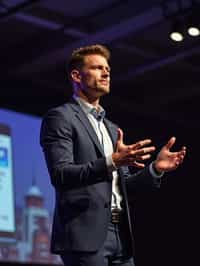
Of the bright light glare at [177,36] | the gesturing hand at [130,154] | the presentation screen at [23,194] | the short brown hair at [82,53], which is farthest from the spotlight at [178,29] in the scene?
the gesturing hand at [130,154]

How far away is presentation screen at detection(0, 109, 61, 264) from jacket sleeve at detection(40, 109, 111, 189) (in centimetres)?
325

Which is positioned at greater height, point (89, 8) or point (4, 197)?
point (89, 8)

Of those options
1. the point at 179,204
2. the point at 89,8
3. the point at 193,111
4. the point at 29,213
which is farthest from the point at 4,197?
the point at 193,111

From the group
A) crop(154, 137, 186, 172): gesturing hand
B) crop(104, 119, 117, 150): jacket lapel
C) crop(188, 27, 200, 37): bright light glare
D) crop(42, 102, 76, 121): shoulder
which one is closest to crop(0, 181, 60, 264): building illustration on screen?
crop(188, 27, 200, 37): bright light glare

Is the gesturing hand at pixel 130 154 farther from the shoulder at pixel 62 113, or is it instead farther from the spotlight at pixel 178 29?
the spotlight at pixel 178 29

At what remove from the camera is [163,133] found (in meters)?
7.50

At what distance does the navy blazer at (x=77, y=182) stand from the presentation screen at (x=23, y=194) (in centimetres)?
327

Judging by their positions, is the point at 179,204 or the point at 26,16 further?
the point at 179,204

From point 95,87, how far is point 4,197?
3.26 metres

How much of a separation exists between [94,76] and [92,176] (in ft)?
1.66

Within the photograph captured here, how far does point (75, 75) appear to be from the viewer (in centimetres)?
280

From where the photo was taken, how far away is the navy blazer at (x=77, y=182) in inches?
96.0

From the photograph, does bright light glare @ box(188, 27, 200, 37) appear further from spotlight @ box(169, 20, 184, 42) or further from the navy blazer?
the navy blazer

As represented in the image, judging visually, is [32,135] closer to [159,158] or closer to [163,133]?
[163,133]
